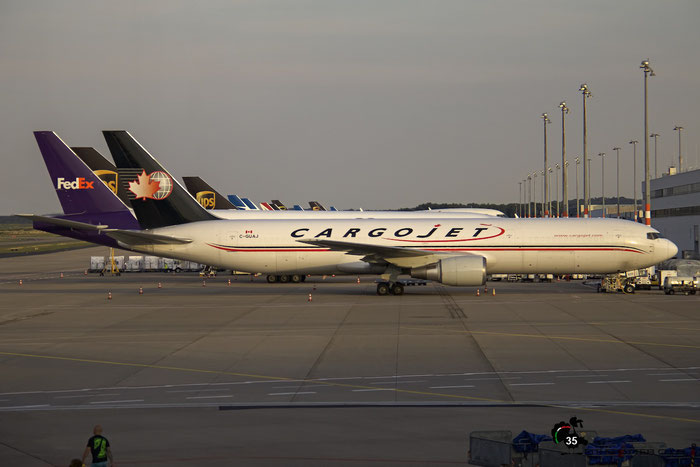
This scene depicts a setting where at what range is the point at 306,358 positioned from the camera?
2658 cm

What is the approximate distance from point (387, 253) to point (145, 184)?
15.1m

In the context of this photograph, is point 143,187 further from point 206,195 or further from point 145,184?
point 206,195

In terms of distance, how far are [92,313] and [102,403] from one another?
74.2 feet

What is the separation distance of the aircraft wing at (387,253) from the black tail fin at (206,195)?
34104 mm

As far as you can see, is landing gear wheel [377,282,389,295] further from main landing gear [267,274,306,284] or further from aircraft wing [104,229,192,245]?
main landing gear [267,274,306,284]

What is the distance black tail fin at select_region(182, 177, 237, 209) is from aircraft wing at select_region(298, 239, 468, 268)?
112 ft

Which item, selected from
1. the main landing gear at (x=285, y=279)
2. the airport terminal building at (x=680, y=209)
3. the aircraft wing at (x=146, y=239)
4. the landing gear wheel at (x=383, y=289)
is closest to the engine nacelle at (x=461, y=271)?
the landing gear wheel at (x=383, y=289)

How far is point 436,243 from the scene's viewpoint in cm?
4909

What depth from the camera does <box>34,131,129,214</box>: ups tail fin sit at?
5356cm

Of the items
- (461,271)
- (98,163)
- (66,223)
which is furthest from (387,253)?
(98,163)

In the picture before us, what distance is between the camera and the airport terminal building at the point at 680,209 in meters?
79.1

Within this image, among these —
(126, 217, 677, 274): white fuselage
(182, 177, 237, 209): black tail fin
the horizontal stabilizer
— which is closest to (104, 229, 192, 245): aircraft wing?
(126, 217, 677, 274): white fuselage

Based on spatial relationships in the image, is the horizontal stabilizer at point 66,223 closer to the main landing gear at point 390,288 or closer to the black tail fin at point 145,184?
the black tail fin at point 145,184

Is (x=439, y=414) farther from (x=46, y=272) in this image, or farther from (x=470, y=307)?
(x=46, y=272)
